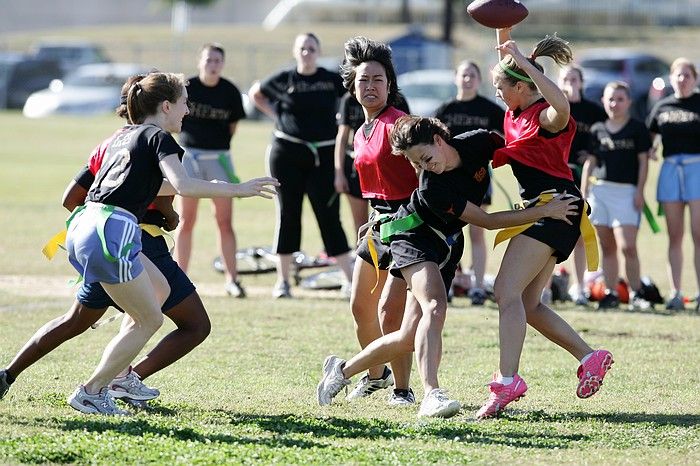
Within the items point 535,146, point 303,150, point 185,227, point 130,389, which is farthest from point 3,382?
point 303,150

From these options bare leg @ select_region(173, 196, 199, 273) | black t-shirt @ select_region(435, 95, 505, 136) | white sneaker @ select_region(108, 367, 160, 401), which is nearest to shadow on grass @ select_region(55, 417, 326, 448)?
white sneaker @ select_region(108, 367, 160, 401)

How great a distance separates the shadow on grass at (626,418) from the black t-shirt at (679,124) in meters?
4.65

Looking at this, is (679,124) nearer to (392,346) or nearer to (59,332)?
(392,346)

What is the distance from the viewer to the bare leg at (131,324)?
579cm

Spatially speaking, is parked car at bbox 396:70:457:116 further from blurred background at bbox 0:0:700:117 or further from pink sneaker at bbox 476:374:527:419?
pink sneaker at bbox 476:374:527:419

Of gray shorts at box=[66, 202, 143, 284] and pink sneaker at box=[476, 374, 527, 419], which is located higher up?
gray shorts at box=[66, 202, 143, 284]

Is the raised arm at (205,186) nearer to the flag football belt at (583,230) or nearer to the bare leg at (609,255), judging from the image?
the flag football belt at (583,230)

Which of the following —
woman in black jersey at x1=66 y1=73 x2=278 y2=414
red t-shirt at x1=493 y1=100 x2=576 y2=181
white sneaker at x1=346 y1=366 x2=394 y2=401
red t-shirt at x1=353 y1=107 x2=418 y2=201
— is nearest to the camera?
woman in black jersey at x1=66 y1=73 x2=278 y2=414

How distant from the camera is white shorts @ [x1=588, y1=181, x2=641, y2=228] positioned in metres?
10.7

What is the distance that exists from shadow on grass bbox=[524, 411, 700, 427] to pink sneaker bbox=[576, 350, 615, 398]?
127 millimetres

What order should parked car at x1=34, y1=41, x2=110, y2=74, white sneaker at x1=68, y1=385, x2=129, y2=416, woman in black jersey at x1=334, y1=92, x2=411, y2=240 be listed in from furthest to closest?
1. parked car at x1=34, y1=41, x2=110, y2=74
2. woman in black jersey at x1=334, y1=92, x2=411, y2=240
3. white sneaker at x1=68, y1=385, x2=129, y2=416

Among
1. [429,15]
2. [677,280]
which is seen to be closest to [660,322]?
[677,280]

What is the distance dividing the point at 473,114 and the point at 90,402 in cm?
544

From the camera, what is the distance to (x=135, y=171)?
577 cm
